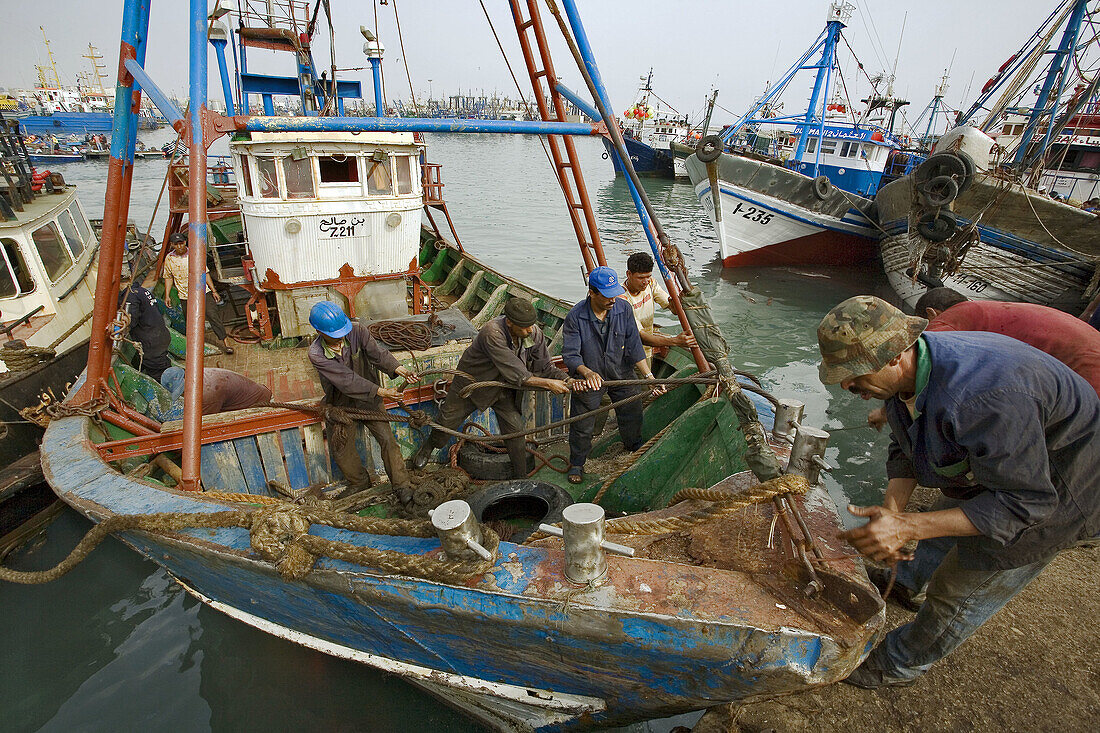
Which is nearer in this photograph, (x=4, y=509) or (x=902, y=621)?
(x=902, y=621)

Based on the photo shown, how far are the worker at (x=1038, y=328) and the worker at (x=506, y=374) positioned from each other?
2243mm

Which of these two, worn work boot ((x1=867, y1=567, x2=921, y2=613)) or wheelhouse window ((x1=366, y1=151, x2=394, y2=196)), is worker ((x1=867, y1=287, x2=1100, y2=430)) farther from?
wheelhouse window ((x1=366, y1=151, x2=394, y2=196))

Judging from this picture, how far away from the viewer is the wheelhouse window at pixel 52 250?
616 centimetres

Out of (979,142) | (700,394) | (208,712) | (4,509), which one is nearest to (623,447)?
(700,394)

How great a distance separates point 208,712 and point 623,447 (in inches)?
140

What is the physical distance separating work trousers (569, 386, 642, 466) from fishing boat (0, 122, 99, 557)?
3903mm

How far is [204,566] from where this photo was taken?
2.71 metres

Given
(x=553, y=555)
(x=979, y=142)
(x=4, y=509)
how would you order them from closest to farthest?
1. (x=553, y=555)
2. (x=4, y=509)
3. (x=979, y=142)

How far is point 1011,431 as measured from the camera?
162cm

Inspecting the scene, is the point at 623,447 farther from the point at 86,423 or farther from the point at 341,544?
the point at 86,423

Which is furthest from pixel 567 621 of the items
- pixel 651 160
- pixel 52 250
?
pixel 651 160

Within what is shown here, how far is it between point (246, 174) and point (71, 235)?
365 cm

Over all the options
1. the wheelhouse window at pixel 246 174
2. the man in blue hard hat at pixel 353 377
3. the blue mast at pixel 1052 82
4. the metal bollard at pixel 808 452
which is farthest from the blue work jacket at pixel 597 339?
the blue mast at pixel 1052 82

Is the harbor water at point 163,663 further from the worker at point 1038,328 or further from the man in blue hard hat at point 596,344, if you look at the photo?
the worker at point 1038,328
